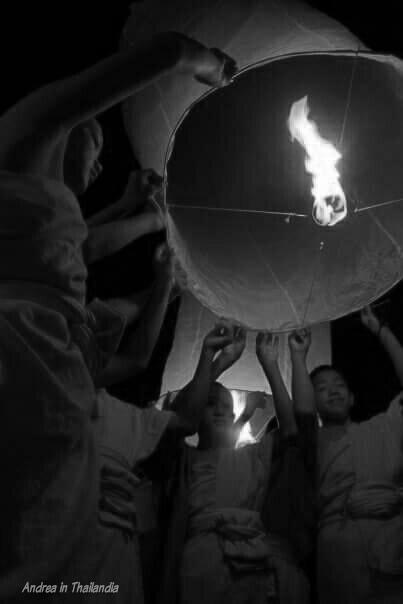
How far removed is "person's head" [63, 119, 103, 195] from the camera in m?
1.40

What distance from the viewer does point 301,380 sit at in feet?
7.46

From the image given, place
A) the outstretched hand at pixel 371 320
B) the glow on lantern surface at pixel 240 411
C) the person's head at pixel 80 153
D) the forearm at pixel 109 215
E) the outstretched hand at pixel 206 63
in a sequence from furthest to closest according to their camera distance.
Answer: the glow on lantern surface at pixel 240 411
the outstretched hand at pixel 371 320
the forearm at pixel 109 215
the person's head at pixel 80 153
the outstretched hand at pixel 206 63

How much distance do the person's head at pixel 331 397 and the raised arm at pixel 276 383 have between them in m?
0.20

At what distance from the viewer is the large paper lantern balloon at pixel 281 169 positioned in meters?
1.98

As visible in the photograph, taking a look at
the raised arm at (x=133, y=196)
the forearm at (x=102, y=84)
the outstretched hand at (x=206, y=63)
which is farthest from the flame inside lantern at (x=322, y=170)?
the forearm at (x=102, y=84)

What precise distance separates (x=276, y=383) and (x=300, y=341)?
0.22 metres

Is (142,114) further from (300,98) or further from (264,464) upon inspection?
(264,464)

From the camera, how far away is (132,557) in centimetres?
153

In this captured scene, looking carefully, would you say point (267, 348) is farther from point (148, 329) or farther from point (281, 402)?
point (148, 329)

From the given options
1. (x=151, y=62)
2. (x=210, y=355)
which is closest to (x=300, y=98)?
(x=210, y=355)

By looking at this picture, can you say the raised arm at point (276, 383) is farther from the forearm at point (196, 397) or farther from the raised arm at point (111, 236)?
the raised arm at point (111, 236)

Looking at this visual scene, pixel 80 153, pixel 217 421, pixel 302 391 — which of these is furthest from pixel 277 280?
pixel 80 153

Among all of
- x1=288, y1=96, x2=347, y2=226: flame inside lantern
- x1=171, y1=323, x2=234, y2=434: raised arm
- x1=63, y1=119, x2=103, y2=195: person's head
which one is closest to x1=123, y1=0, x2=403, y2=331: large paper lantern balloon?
x1=288, y1=96, x2=347, y2=226: flame inside lantern

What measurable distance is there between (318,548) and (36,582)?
125cm
